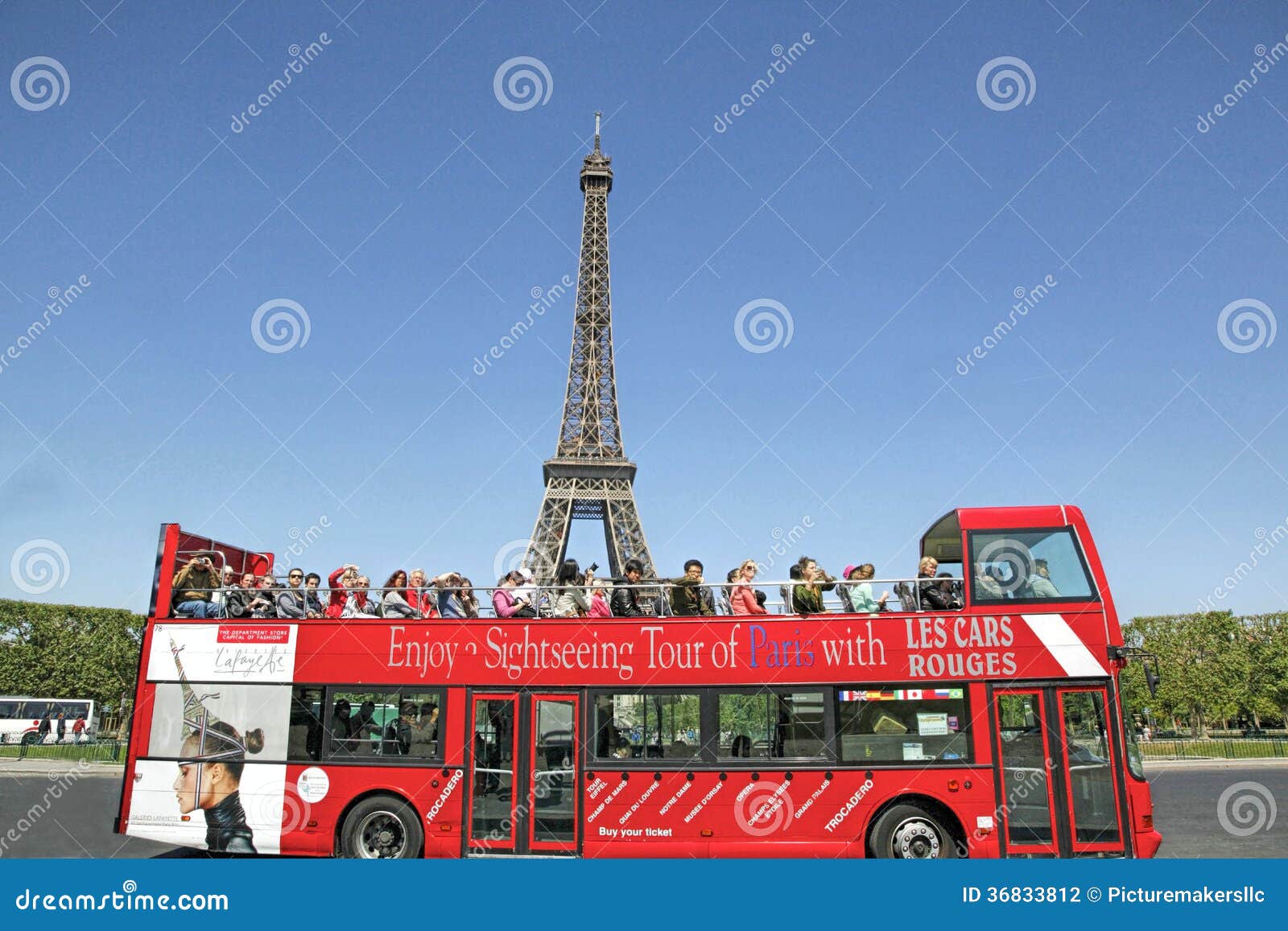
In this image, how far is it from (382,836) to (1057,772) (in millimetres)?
7611

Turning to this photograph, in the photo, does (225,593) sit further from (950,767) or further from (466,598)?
(950,767)

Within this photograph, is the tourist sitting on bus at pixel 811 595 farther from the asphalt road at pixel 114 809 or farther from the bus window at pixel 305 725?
the asphalt road at pixel 114 809

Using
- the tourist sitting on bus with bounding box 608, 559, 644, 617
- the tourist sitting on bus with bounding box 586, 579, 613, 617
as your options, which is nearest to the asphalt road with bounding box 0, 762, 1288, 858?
the tourist sitting on bus with bounding box 586, 579, 613, 617

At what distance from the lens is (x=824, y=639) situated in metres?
10.4

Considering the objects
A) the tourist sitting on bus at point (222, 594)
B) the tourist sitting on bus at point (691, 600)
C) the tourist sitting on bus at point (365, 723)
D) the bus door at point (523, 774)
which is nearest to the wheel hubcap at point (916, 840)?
→ the tourist sitting on bus at point (691, 600)

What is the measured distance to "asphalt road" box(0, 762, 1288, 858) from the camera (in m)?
13.9

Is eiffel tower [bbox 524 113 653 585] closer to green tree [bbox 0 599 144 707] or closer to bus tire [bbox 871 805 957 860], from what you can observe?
green tree [bbox 0 599 144 707]

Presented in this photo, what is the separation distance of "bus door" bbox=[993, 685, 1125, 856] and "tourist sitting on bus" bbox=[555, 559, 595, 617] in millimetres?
4807

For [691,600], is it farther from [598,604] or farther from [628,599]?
[598,604]

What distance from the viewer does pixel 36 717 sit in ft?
144

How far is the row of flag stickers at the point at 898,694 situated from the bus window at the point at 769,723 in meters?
0.31

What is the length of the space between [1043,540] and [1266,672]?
53.5 m

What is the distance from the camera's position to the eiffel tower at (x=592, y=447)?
177ft

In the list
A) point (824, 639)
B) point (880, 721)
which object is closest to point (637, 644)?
point (824, 639)
